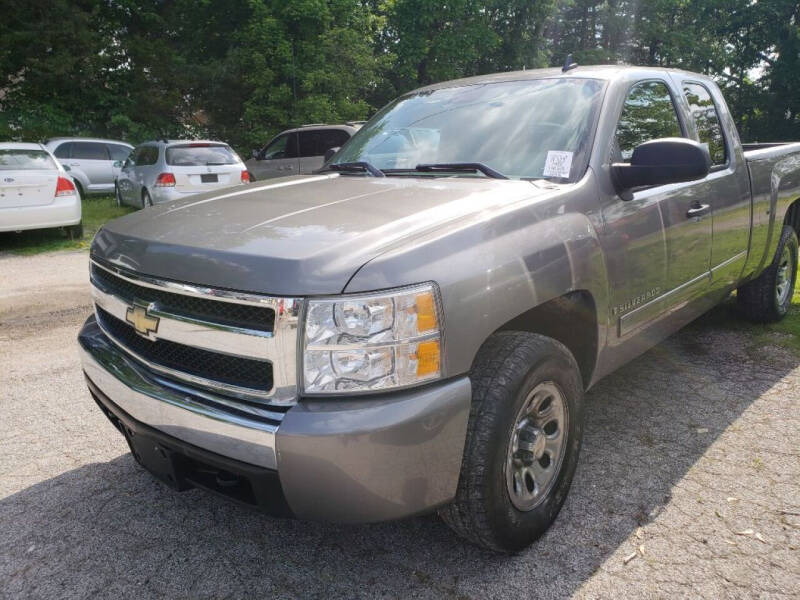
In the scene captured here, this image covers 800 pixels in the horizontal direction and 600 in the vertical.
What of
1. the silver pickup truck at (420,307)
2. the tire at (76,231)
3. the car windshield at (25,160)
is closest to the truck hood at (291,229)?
the silver pickup truck at (420,307)

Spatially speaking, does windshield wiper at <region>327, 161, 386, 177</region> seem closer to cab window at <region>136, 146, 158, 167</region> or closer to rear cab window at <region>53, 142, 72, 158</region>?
cab window at <region>136, 146, 158, 167</region>

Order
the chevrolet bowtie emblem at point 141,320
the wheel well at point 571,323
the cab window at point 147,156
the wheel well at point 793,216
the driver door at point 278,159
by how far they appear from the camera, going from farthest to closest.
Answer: the driver door at point 278,159
the cab window at point 147,156
the wheel well at point 793,216
the wheel well at point 571,323
the chevrolet bowtie emblem at point 141,320

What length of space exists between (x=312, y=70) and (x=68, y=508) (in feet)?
67.8

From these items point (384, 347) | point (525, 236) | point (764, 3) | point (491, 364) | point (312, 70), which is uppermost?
point (764, 3)

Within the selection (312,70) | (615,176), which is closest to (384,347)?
(615,176)

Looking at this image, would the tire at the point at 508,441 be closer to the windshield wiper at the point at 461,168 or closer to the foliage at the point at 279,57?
the windshield wiper at the point at 461,168

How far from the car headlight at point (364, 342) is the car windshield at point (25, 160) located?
8705 mm

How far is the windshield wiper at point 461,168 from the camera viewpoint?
281 centimetres

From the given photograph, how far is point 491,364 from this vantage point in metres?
2.17

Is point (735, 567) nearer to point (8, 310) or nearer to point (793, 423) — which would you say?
point (793, 423)

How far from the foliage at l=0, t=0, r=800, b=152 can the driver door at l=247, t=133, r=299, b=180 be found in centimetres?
679

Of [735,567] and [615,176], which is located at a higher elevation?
[615,176]

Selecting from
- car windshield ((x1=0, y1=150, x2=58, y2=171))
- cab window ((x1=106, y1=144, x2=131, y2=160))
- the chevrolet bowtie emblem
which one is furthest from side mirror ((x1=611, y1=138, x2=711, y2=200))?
cab window ((x1=106, y1=144, x2=131, y2=160))

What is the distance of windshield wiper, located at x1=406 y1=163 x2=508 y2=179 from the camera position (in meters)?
2.81
